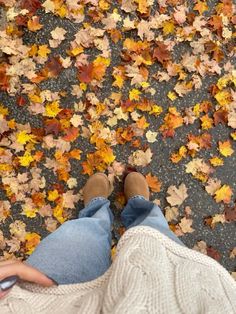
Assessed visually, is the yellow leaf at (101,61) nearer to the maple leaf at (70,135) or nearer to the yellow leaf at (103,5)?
the yellow leaf at (103,5)

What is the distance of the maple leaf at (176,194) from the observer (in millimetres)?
Answer: 2457

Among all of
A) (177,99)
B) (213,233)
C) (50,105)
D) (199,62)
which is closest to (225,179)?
(213,233)

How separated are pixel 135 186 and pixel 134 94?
2.00 feet

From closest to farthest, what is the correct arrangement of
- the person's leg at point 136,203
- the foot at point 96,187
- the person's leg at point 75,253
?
the person's leg at point 75,253, the person's leg at point 136,203, the foot at point 96,187

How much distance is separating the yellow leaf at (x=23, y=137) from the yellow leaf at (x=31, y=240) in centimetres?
55

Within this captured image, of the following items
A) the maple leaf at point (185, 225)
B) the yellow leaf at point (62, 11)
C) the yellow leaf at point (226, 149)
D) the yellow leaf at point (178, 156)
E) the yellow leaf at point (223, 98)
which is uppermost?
the yellow leaf at point (62, 11)

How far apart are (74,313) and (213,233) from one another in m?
1.51

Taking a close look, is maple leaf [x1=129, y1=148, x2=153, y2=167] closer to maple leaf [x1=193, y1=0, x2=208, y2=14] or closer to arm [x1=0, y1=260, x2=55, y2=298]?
maple leaf [x1=193, y1=0, x2=208, y2=14]

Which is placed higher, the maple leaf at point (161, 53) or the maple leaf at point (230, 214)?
the maple leaf at point (161, 53)

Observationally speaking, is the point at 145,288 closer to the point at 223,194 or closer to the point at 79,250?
the point at 79,250

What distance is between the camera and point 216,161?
251 centimetres

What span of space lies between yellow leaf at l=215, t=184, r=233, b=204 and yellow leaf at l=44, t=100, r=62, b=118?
1.12 m

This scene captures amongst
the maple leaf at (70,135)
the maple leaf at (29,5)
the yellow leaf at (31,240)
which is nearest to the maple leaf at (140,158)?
the maple leaf at (70,135)

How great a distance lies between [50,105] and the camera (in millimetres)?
2457
